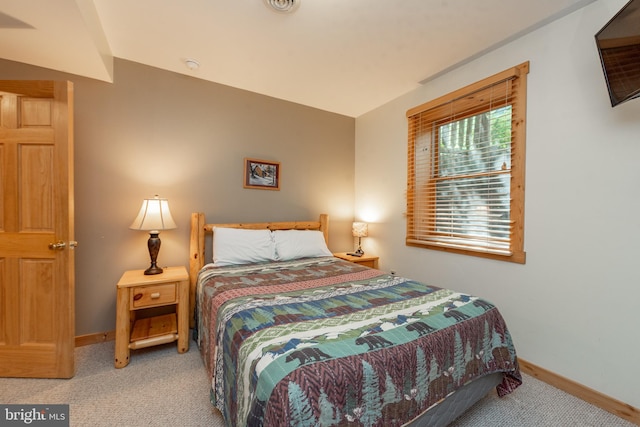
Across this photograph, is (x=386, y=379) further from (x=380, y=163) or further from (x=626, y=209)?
(x=380, y=163)

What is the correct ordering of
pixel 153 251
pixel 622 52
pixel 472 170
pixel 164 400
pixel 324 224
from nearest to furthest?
pixel 622 52 < pixel 164 400 < pixel 153 251 < pixel 472 170 < pixel 324 224

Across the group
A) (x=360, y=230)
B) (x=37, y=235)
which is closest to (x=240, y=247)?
(x=37, y=235)

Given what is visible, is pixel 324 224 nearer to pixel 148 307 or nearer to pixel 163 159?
pixel 163 159

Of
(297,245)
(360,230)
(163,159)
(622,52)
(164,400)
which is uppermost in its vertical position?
(622,52)

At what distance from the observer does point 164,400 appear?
169 centimetres

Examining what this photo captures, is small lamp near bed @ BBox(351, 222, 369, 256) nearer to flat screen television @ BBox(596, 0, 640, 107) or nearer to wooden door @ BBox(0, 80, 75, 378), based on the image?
flat screen television @ BBox(596, 0, 640, 107)

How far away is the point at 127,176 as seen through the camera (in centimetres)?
249

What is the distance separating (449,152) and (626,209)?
1367mm

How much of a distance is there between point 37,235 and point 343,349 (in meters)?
2.30

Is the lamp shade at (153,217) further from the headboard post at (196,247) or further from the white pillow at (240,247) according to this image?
the white pillow at (240,247)

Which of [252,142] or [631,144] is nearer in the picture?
[631,144]

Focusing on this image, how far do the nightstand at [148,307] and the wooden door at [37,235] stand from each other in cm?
30

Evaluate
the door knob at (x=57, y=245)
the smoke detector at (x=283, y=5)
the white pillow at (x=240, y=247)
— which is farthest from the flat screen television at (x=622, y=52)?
the door knob at (x=57, y=245)

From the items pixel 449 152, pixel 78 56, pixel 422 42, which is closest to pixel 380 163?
pixel 449 152
